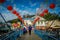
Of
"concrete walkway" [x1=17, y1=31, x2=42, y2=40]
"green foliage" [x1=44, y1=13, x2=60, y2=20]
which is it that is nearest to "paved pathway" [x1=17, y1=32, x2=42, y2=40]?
"concrete walkway" [x1=17, y1=31, x2=42, y2=40]

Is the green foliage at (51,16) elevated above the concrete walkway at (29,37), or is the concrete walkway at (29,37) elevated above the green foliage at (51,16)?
the green foliage at (51,16)

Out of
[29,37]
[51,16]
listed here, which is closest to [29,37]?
[29,37]

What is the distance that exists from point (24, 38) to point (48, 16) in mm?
858

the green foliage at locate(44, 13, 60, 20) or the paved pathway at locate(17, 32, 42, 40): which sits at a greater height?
the green foliage at locate(44, 13, 60, 20)

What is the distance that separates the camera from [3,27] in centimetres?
455

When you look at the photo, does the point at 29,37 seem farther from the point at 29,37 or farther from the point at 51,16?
the point at 51,16

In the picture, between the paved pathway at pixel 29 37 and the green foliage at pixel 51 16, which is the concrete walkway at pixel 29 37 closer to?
the paved pathway at pixel 29 37

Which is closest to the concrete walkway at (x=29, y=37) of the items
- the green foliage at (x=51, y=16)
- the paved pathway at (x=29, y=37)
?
the paved pathway at (x=29, y=37)

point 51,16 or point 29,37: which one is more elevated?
point 51,16

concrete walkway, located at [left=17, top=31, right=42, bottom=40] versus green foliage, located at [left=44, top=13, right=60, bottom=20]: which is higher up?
green foliage, located at [left=44, top=13, right=60, bottom=20]

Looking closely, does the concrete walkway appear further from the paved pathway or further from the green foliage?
the green foliage

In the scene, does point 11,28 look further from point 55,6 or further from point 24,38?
point 55,6

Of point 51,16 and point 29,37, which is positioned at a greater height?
point 51,16

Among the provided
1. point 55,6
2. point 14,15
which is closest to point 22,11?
point 14,15
